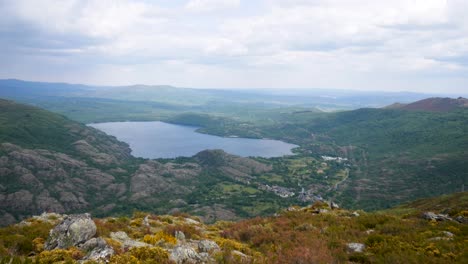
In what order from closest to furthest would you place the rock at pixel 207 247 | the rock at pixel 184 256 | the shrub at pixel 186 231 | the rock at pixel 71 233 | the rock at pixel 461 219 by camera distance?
the rock at pixel 184 256 < the rock at pixel 71 233 < the rock at pixel 207 247 < the shrub at pixel 186 231 < the rock at pixel 461 219

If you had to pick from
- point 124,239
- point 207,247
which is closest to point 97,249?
point 124,239

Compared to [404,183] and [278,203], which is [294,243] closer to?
[278,203]

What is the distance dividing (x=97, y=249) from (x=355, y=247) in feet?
51.8

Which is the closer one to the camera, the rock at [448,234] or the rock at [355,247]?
the rock at [355,247]

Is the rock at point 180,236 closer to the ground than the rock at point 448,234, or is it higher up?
closer to the ground

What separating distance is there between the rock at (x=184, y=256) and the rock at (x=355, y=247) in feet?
32.1

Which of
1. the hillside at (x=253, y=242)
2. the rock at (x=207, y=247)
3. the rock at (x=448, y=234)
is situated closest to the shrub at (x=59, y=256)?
the hillside at (x=253, y=242)

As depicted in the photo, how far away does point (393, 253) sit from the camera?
16031mm

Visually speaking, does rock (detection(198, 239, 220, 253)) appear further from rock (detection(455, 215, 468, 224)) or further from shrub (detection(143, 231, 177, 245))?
rock (detection(455, 215, 468, 224))

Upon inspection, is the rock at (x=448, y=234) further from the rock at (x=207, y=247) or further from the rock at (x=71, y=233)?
the rock at (x=71, y=233)

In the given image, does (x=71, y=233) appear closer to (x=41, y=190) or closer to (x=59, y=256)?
(x=59, y=256)

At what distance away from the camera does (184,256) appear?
15.1 metres

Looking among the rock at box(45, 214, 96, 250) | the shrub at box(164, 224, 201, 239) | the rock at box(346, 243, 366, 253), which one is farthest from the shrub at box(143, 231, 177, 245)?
the rock at box(346, 243, 366, 253)

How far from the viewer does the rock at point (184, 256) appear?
48.1 feet
